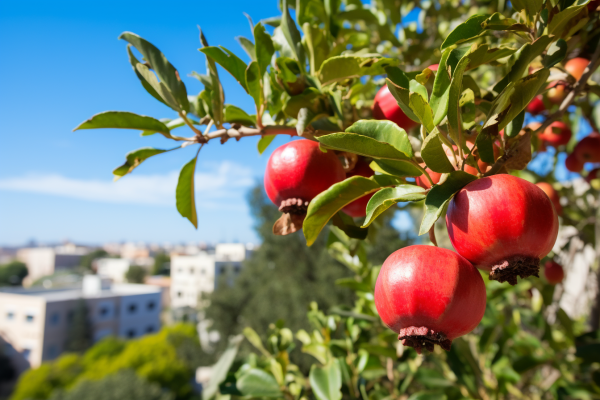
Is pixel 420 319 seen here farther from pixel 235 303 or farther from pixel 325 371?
pixel 235 303

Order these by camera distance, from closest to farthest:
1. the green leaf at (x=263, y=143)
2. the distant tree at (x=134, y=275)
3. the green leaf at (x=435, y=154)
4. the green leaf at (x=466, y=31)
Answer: the green leaf at (x=435, y=154)
the green leaf at (x=466, y=31)
the green leaf at (x=263, y=143)
the distant tree at (x=134, y=275)

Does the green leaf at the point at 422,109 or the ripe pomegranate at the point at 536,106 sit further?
the ripe pomegranate at the point at 536,106

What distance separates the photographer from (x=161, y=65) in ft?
2.45

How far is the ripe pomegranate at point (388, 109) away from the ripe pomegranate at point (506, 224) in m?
0.33

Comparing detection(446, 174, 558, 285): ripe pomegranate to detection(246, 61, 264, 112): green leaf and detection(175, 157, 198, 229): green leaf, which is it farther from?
detection(175, 157, 198, 229): green leaf

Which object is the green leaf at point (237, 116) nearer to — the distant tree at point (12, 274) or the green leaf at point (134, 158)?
the green leaf at point (134, 158)

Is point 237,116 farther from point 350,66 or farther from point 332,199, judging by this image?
→ point 332,199

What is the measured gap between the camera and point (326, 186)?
0.72 meters

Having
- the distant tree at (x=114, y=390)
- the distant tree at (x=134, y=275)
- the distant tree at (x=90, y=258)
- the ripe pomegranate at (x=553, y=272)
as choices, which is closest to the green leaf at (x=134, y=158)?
the ripe pomegranate at (x=553, y=272)

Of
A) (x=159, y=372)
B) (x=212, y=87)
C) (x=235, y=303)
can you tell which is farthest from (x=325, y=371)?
(x=159, y=372)

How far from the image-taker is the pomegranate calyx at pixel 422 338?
1.73 ft

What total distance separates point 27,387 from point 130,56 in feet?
78.0

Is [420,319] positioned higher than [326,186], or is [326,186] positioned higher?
[326,186]

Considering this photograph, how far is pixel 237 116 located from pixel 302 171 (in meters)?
0.23
